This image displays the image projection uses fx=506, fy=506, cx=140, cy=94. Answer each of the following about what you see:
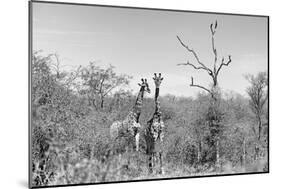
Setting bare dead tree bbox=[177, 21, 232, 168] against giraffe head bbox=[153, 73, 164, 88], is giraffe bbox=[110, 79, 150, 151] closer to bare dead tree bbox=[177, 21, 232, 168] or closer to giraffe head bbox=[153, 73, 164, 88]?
giraffe head bbox=[153, 73, 164, 88]

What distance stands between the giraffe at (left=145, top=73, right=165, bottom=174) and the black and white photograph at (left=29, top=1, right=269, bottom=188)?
0.01 m

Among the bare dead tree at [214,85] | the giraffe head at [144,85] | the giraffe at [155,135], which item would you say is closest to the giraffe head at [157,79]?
the giraffe at [155,135]

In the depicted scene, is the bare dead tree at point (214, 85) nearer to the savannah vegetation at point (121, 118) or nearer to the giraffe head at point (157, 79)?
the savannah vegetation at point (121, 118)

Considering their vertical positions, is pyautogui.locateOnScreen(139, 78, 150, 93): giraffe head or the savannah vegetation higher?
pyautogui.locateOnScreen(139, 78, 150, 93): giraffe head

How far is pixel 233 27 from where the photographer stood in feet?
21.3

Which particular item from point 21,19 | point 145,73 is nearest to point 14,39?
point 21,19

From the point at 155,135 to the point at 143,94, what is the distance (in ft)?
1.72

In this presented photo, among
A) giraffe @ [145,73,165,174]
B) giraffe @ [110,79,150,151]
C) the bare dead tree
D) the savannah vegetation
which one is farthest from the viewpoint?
the bare dead tree

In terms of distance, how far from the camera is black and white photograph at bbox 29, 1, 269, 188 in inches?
223

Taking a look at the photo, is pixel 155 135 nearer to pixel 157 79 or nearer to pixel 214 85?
pixel 157 79

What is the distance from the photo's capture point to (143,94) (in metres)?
6.07

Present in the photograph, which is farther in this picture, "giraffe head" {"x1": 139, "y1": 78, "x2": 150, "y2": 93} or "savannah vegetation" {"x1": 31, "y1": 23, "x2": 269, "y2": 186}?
"giraffe head" {"x1": 139, "y1": 78, "x2": 150, "y2": 93}

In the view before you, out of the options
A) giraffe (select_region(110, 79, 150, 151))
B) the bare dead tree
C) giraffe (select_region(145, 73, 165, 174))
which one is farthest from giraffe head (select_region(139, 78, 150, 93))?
the bare dead tree
